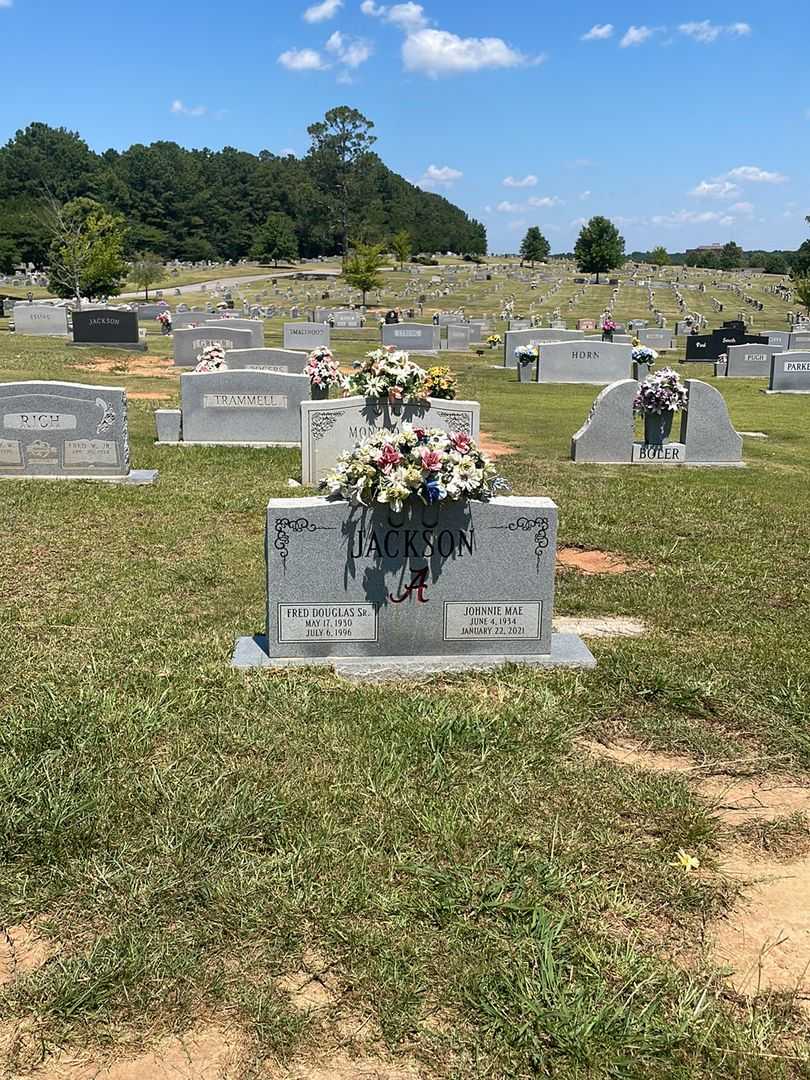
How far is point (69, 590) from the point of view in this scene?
6.82 m

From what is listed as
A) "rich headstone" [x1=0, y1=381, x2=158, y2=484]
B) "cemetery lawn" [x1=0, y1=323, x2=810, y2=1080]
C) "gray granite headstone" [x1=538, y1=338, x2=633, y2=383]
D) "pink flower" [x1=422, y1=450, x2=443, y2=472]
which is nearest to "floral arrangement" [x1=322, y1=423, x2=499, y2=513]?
"pink flower" [x1=422, y1=450, x2=443, y2=472]

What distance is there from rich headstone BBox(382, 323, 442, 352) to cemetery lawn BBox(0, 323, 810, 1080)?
25716 millimetres


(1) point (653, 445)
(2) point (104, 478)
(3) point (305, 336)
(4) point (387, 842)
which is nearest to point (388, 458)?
(4) point (387, 842)

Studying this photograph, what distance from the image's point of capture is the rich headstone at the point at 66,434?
10664 mm

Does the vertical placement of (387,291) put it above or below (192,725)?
above

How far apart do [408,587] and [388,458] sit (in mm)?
778

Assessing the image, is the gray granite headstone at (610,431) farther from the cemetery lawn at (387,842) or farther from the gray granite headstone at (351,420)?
the cemetery lawn at (387,842)

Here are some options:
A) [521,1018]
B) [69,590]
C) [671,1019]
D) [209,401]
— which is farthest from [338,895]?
[209,401]

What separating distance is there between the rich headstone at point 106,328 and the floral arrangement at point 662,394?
20.1 metres

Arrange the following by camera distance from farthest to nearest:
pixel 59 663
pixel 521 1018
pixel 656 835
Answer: pixel 59 663, pixel 656 835, pixel 521 1018

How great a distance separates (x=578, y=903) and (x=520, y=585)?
237 centimetres

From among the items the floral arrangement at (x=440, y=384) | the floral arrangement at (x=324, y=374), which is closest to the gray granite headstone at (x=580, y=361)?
the floral arrangement at (x=324, y=374)

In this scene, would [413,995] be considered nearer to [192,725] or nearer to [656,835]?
[656,835]

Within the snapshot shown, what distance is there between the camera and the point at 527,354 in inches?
990
